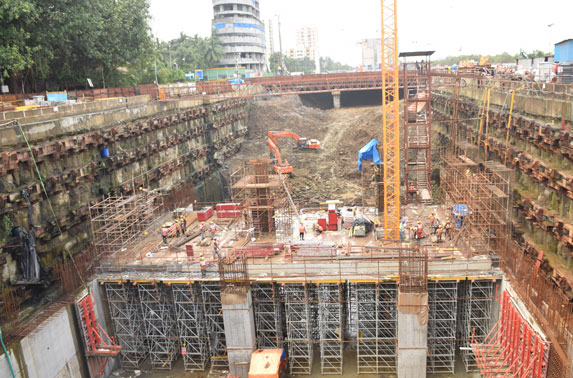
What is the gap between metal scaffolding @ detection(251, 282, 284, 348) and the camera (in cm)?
2303

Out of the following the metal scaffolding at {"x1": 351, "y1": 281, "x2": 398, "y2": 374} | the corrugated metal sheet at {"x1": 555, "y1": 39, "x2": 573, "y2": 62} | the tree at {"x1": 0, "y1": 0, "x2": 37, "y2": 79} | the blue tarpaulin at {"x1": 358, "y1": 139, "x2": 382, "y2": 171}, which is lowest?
the metal scaffolding at {"x1": 351, "y1": 281, "x2": 398, "y2": 374}

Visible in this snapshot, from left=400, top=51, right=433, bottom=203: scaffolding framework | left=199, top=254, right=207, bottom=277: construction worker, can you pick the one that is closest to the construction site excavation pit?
left=199, top=254, right=207, bottom=277: construction worker

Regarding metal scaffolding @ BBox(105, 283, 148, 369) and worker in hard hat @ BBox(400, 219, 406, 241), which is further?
worker in hard hat @ BBox(400, 219, 406, 241)

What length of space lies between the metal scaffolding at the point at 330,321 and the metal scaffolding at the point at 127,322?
971 cm

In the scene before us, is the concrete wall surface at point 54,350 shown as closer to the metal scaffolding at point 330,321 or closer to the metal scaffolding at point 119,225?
the metal scaffolding at point 119,225

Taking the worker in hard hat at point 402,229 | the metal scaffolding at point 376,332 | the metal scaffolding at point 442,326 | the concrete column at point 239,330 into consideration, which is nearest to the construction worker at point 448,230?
the worker in hard hat at point 402,229

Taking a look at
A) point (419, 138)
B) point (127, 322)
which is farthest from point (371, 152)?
point (127, 322)

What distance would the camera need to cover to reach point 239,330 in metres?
22.4

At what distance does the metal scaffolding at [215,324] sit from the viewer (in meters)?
23.2

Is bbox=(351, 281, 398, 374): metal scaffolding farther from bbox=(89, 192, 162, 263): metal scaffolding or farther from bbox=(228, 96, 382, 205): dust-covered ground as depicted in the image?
bbox=(228, 96, 382, 205): dust-covered ground

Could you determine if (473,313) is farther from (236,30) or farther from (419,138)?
(236,30)

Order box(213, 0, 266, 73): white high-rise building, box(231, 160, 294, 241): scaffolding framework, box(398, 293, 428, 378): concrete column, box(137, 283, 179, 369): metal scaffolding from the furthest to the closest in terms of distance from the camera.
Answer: box(213, 0, 266, 73): white high-rise building
box(231, 160, 294, 241): scaffolding framework
box(137, 283, 179, 369): metal scaffolding
box(398, 293, 428, 378): concrete column

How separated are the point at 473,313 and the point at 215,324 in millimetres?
13357

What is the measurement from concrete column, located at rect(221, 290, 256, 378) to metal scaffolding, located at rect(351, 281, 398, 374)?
5244mm
